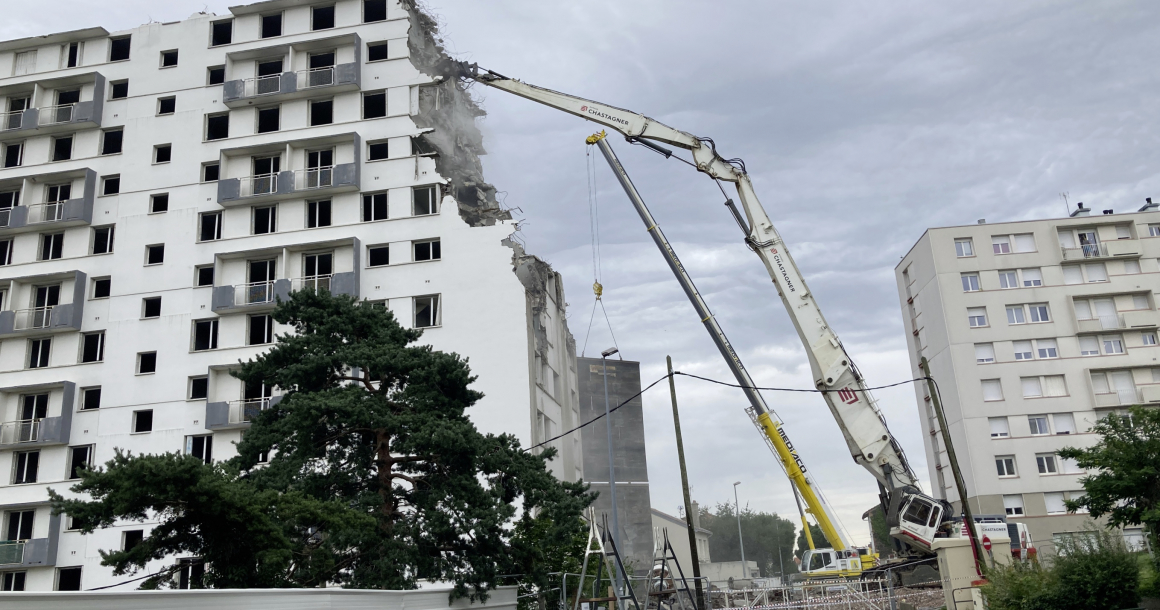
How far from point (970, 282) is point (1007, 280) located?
7.84ft

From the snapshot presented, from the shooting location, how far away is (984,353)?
5959 centimetres

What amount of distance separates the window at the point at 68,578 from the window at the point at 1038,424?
2094 inches

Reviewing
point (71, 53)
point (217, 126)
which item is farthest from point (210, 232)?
point (71, 53)

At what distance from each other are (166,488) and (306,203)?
27.6 m

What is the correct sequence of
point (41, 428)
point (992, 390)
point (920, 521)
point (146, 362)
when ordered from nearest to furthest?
point (920, 521)
point (41, 428)
point (146, 362)
point (992, 390)

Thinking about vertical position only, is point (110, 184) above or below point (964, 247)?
above

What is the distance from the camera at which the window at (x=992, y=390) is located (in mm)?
58594

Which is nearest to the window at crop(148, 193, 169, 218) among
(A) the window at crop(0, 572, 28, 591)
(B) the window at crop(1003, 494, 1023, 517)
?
(A) the window at crop(0, 572, 28, 591)

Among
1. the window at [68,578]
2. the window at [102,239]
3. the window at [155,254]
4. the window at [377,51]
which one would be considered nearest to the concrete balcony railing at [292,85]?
the window at [377,51]

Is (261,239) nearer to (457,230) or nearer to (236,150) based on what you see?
(236,150)

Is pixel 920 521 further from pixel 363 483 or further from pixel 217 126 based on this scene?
pixel 217 126

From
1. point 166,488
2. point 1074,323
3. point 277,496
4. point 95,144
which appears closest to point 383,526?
point 277,496

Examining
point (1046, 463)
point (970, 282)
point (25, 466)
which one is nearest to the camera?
point (25, 466)

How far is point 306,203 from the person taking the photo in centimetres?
4397
